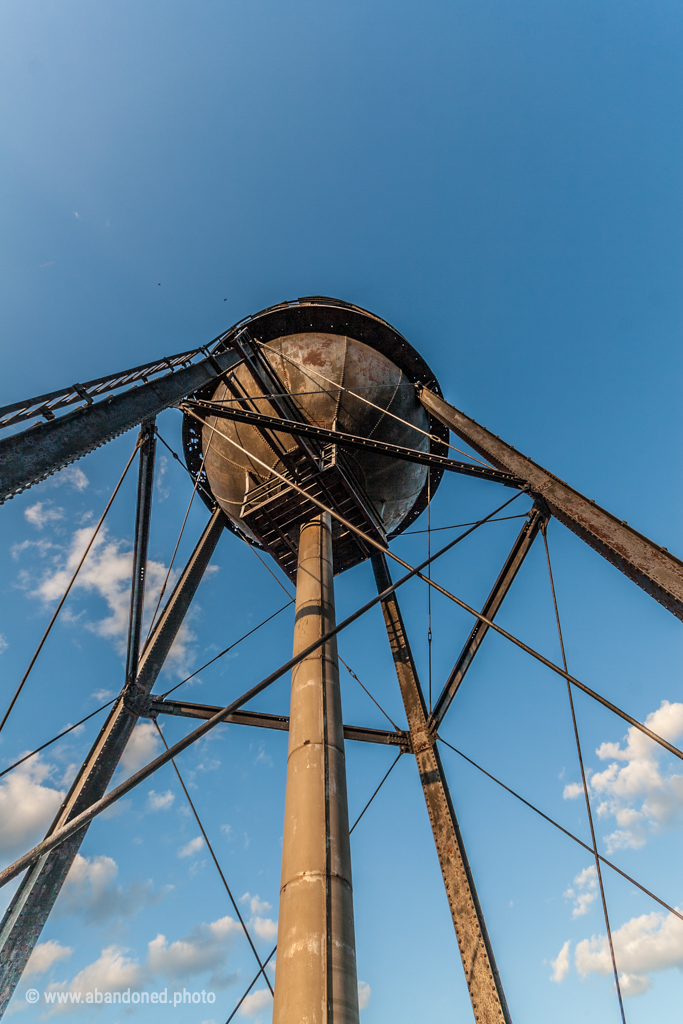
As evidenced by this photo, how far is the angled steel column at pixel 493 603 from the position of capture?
6402mm

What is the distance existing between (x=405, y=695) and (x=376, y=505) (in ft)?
9.92

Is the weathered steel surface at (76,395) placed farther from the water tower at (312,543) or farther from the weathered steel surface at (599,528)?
the weathered steel surface at (599,528)

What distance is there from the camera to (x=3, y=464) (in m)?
3.29

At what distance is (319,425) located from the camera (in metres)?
7.92

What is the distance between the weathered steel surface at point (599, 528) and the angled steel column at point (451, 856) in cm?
380

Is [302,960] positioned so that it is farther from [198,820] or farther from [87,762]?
[87,762]

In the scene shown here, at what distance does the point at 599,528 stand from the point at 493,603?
7.49 ft

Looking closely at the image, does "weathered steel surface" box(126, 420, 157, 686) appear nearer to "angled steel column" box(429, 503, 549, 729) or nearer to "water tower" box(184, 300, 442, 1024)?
"water tower" box(184, 300, 442, 1024)

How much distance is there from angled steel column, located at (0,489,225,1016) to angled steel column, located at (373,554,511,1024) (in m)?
3.47

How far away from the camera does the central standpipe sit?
3.29m

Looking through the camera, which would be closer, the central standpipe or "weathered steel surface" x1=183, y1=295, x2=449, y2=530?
the central standpipe

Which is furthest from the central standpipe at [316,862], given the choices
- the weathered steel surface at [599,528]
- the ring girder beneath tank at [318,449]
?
the weathered steel surface at [599,528]

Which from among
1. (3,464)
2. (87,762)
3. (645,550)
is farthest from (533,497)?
(87,762)

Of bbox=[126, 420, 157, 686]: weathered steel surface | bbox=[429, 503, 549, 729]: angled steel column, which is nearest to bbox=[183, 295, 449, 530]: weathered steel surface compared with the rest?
bbox=[429, 503, 549, 729]: angled steel column
